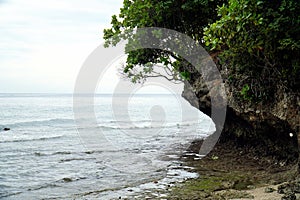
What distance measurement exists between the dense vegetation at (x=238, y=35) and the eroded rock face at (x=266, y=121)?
358mm

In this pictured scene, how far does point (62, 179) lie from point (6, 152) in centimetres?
816

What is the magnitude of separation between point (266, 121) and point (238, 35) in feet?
13.2

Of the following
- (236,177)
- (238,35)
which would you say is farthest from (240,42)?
(236,177)

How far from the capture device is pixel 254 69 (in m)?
10.3

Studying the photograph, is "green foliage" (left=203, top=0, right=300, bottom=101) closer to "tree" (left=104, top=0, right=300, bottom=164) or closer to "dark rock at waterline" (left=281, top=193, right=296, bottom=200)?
"tree" (left=104, top=0, right=300, bottom=164)

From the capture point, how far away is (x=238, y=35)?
826 cm

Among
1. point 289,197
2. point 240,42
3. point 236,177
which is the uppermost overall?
point 240,42

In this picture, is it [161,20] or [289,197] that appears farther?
[161,20]

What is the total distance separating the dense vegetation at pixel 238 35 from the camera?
7824 millimetres

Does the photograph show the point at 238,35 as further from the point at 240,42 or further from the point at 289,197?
the point at 289,197

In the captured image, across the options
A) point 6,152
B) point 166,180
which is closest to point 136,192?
point 166,180

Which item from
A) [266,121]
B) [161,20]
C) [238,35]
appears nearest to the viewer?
[238,35]

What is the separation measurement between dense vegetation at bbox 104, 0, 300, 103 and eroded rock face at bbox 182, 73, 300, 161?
36 centimetres

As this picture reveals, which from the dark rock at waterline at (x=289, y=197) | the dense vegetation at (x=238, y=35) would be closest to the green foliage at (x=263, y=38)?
the dense vegetation at (x=238, y=35)
